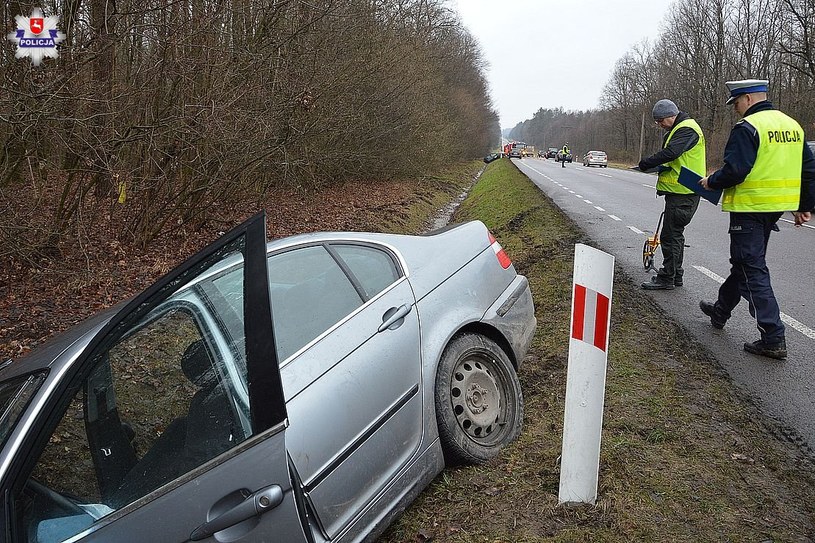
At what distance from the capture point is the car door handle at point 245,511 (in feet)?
6.27

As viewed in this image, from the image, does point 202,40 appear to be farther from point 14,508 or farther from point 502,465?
point 14,508

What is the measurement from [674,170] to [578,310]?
14.3ft

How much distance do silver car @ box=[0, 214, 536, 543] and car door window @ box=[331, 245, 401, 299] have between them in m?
0.01

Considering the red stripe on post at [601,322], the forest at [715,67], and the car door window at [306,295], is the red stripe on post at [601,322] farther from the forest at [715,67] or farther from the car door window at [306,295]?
the forest at [715,67]

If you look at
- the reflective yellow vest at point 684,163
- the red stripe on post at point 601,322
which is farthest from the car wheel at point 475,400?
the reflective yellow vest at point 684,163

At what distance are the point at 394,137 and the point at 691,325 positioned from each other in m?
16.5

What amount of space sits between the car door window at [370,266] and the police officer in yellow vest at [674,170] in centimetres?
379

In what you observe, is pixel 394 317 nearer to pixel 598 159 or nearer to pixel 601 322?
pixel 601 322

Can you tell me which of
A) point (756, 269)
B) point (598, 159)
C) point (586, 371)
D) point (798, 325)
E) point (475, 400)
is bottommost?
point (798, 325)

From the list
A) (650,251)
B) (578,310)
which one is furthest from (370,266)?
(650,251)

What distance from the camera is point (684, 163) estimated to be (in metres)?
6.31

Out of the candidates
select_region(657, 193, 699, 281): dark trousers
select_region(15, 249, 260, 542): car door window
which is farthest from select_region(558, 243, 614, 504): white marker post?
select_region(657, 193, 699, 281): dark trousers

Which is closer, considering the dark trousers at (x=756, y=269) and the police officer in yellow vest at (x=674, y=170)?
the dark trousers at (x=756, y=269)

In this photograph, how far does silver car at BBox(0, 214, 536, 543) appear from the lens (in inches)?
76.2
